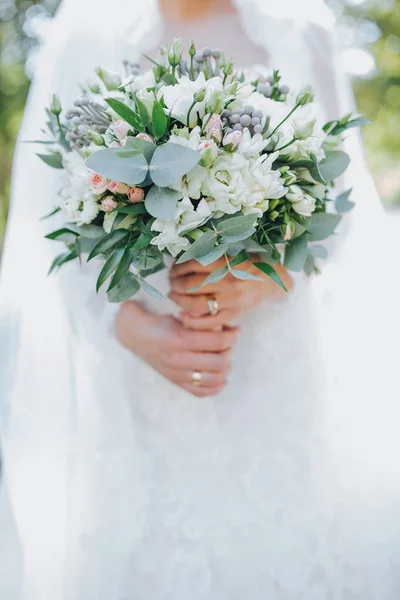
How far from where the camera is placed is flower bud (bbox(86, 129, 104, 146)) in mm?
972

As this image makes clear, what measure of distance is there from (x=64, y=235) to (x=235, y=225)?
1.30 feet

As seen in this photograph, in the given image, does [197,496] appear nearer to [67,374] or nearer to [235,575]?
[235,575]

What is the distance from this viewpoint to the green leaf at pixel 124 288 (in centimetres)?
110

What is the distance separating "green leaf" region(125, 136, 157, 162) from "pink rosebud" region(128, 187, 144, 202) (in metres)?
0.06

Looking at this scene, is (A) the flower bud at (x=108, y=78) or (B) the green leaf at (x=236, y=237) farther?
(A) the flower bud at (x=108, y=78)

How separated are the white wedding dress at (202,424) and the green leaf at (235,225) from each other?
455 millimetres

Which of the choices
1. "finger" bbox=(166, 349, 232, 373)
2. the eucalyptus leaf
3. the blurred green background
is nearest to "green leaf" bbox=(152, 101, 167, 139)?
the eucalyptus leaf

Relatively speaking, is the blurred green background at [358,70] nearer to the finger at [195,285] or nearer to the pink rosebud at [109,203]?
the finger at [195,285]

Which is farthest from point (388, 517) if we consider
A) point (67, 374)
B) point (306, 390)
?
point (67, 374)

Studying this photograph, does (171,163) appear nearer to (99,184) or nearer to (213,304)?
(99,184)

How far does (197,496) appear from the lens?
135 centimetres

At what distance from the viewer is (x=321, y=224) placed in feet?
3.91

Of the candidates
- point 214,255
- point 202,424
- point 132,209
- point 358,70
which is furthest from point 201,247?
point 358,70

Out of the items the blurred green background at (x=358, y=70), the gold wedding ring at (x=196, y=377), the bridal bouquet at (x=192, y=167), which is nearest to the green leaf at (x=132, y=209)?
the bridal bouquet at (x=192, y=167)
